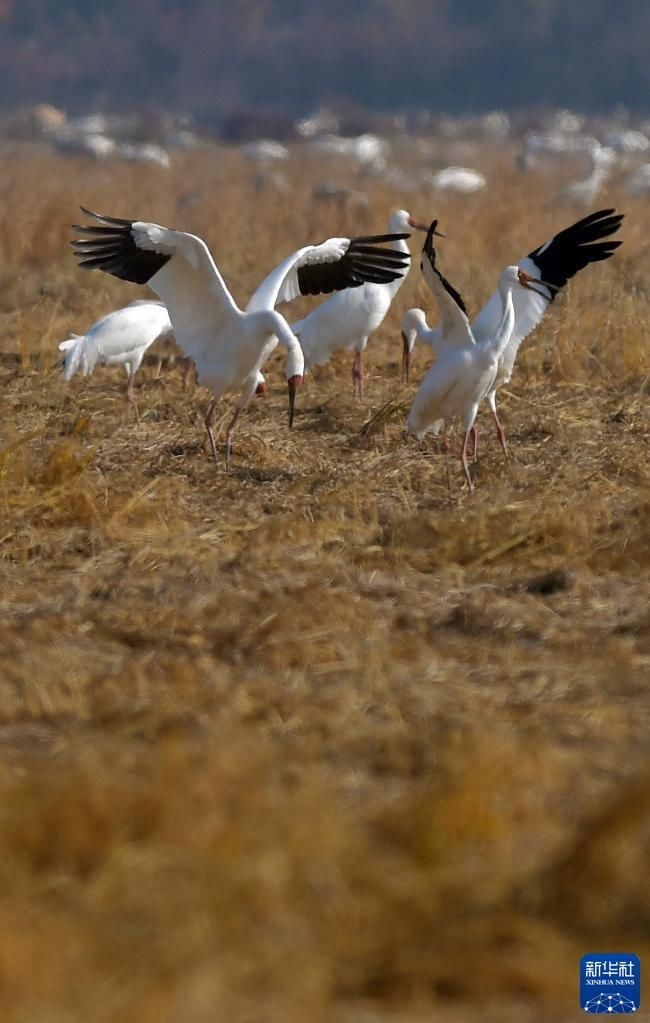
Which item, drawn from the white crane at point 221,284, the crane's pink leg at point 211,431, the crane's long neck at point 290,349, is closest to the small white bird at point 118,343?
the white crane at point 221,284

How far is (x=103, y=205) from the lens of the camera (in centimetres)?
1756

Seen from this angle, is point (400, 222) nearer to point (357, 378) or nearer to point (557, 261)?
point (357, 378)

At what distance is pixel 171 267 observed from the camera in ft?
29.2

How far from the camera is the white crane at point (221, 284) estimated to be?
28.1ft

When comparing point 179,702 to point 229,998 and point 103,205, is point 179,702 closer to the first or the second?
point 229,998

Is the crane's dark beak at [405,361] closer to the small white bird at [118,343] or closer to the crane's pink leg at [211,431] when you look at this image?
the small white bird at [118,343]

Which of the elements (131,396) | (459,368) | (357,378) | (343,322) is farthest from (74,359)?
(459,368)

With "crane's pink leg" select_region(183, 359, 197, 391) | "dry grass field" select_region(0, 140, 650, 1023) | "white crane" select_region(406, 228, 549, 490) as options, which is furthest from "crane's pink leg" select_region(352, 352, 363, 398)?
"white crane" select_region(406, 228, 549, 490)

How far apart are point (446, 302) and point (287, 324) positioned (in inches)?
61.8

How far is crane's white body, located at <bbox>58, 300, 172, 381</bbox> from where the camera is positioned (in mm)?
10031

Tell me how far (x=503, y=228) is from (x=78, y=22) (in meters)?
104

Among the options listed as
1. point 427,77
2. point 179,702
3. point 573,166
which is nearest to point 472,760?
point 179,702

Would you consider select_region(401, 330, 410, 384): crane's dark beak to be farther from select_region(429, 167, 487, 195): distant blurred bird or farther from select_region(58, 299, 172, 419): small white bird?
select_region(429, 167, 487, 195): distant blurred bird

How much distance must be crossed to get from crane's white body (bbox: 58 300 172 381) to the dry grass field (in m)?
0.21
